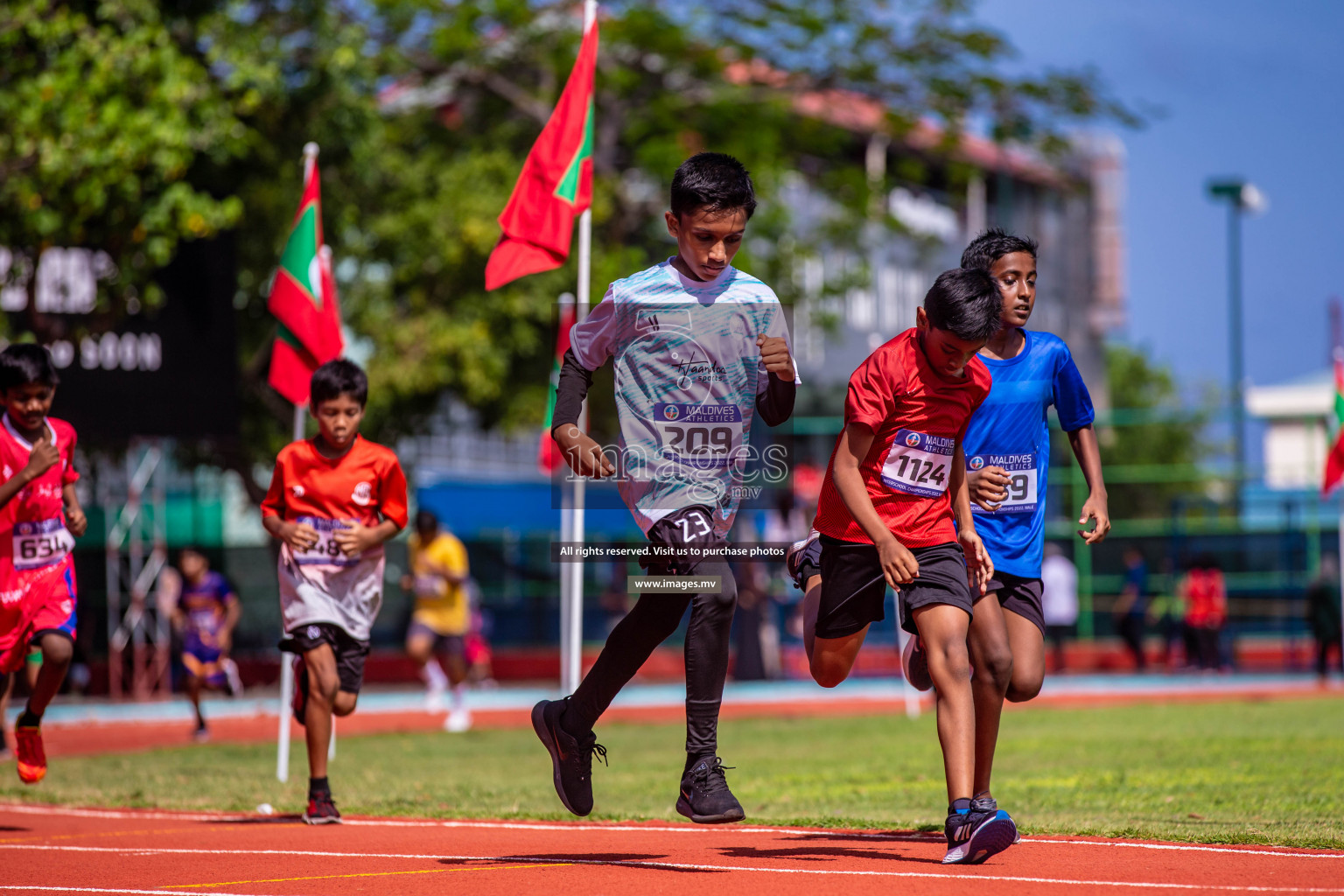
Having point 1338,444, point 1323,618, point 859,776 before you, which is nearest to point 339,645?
point 859,776

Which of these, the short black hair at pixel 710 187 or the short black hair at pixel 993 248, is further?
the short black hair at pixel 993 248

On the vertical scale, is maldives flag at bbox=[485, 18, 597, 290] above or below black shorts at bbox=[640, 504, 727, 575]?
Result: above

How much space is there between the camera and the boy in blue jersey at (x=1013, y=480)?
6.43 m

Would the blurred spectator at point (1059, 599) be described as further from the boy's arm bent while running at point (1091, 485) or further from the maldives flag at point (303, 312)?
the boy's arm bent while running at point (1091, 485)

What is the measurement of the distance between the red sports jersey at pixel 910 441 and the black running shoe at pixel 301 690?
335 cm

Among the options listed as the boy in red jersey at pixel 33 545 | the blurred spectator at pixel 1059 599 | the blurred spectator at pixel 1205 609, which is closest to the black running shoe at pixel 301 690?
the boy in red jersey at pixel 33 545

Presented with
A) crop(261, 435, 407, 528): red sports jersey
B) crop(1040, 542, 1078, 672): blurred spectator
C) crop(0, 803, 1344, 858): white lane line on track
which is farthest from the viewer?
crop(1040, 542, 1078, 672): blurred spectator

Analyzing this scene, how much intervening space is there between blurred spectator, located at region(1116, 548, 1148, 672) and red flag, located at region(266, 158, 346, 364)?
18234 mm

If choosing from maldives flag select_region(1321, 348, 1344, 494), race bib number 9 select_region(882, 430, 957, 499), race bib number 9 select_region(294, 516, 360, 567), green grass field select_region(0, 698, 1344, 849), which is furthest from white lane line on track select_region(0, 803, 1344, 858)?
maldives flag select_region(1321, 348, 1344, 494)

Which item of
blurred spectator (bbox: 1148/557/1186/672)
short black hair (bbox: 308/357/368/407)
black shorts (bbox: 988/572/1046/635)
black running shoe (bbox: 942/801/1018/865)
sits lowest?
blurred spectator (bbox: 1148/557/1186/672)

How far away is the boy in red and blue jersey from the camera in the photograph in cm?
1546

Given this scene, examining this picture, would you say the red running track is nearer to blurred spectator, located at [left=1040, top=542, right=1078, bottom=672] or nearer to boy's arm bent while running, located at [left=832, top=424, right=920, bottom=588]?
boy's arm bent while running, located at [left=832, top=424, right=920, bottom=588]

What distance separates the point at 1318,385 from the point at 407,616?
44.3 m

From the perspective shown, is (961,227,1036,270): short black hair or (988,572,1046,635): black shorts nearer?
(988,572,1046,635): black shorts
